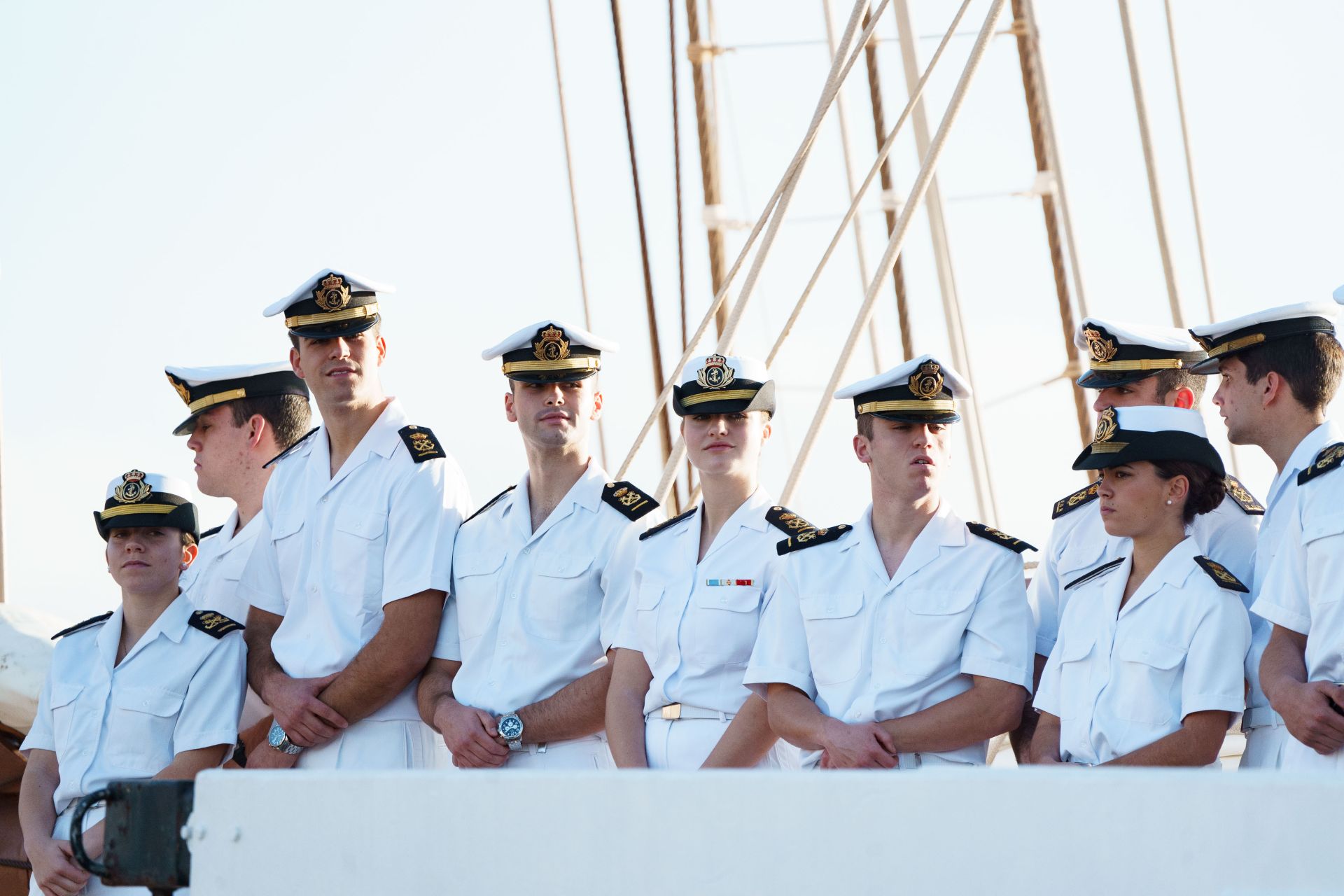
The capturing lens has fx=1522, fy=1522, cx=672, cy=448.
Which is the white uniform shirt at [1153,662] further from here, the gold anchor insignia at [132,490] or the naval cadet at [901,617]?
the gold anchor insignia at [132,490]

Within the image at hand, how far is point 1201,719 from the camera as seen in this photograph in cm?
312

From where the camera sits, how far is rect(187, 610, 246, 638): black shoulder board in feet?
13.6

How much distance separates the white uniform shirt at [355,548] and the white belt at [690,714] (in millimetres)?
692

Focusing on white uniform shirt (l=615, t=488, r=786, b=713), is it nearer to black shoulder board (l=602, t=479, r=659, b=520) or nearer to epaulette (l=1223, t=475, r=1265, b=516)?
black shoulder board (l=602, t=479, r=659, b=520)

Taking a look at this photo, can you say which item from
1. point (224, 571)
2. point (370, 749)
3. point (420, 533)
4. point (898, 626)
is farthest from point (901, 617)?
point (224, 571)

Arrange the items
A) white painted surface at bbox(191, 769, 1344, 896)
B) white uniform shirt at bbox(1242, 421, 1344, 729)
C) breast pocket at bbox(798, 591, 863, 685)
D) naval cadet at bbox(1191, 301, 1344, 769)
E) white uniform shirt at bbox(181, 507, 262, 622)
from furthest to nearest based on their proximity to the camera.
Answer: white uniform shirt at bbox(181, 507, 262, 622), breast pocket at bbox(798, 591, 863, 685), naval cadet at bbox(1191, 301, 1344, 769), white uniform shirt at bbox(1242, 421, 1344, 729), white painted surface at bbox(191, 769, 1344, 896)

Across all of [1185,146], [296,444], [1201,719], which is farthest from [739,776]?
[1185,146]

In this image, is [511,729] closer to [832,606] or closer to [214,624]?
[832,606]

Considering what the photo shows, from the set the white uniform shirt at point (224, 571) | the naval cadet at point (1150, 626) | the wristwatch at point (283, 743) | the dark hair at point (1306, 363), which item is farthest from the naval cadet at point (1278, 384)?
the white uniform shirt at point (224, 571)

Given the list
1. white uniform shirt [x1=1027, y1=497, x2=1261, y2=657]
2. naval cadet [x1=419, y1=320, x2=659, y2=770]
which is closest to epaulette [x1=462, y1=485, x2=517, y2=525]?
naval cadet [x1=419, y1=320, x2=659, y2=770]

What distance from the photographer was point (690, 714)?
3715mm

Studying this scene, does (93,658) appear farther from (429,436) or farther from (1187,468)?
(1187,468)

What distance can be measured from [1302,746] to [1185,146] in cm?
407

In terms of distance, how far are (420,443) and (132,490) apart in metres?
0.89
